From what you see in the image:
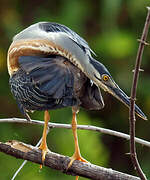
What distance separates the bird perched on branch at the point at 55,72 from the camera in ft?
2.84

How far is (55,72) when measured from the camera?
0.87 meters

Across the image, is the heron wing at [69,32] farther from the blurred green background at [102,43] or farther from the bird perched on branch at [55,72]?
the blurred green background at [102,43]

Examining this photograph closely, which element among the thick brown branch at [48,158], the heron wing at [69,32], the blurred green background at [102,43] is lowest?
the blurred green background at [102,43]

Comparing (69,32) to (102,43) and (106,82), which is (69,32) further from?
(102,43)

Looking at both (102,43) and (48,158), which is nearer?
(48,158)

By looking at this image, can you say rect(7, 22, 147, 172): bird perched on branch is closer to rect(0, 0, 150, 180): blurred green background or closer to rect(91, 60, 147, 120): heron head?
rect(91, 60, 147, 120): heron head

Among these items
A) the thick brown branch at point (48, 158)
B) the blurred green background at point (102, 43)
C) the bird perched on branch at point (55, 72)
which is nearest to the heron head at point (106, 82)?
the bird perched on branch at point (55, 72)

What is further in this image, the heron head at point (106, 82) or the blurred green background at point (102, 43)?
the blurred green background at point (102, 43)

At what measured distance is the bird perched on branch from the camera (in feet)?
2.84

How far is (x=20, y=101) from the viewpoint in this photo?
3.05ft

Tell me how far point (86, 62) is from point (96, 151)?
1.01 meters

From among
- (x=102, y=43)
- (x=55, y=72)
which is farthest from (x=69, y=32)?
(x=102, y=43)

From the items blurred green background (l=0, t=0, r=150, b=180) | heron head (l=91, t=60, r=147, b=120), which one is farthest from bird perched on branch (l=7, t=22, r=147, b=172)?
blurred green background (l=0, t=0, r=150, b=180)

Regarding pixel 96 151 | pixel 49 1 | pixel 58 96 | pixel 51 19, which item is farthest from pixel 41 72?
pixel 49 1
